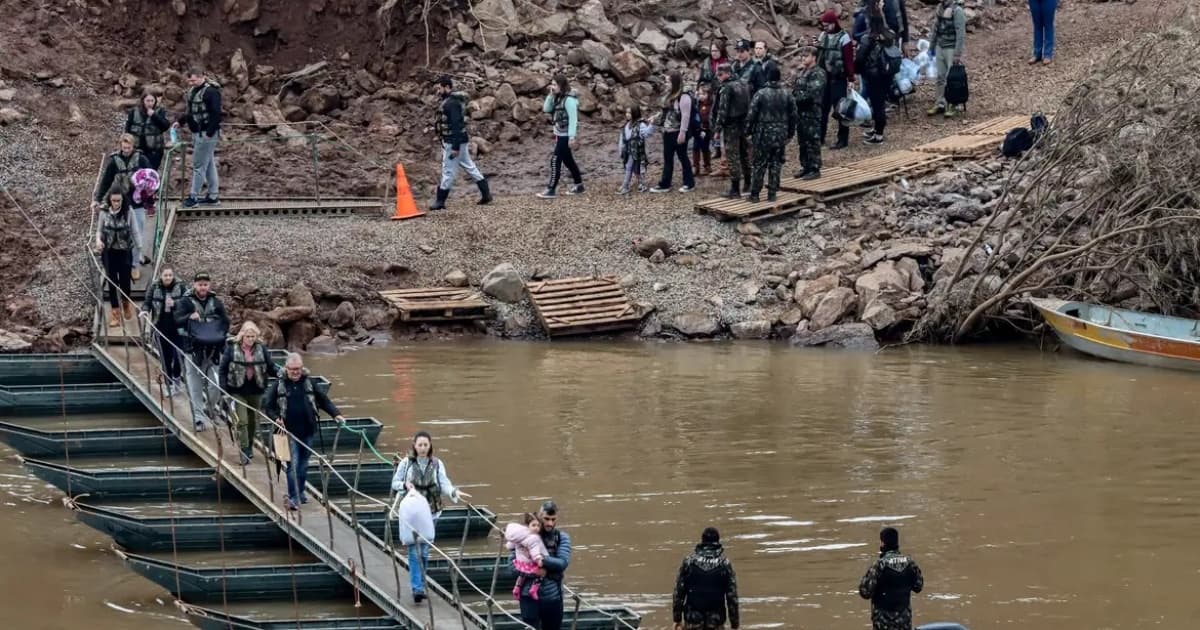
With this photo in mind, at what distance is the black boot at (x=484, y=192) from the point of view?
28.8 metres

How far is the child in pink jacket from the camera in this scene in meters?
13.7

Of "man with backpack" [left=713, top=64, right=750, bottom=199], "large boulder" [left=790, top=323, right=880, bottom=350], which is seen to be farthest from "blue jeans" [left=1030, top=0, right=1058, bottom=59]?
"large boulder" [left=790, top=323, right=880, bottom=350]

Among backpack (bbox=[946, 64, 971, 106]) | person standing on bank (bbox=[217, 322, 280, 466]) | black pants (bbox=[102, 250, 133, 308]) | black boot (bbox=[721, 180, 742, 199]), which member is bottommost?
person standing on bank (bbox=[217, 322, 280, 466])

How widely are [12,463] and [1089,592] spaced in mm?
11788

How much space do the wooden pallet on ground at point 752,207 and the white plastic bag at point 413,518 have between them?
1352 centimetres

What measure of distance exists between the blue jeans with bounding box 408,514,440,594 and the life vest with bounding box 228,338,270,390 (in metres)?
3.26

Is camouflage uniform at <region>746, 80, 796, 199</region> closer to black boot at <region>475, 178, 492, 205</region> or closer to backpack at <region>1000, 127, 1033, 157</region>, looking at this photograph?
backpack at <region>1000, 127, 1033, 157</region>

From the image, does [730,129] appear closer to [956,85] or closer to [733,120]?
[733,120]

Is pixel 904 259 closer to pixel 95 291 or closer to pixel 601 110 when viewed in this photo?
pixel 601 110

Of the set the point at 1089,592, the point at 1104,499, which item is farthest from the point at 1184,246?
the point at 1089,592

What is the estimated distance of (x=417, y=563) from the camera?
1487cm

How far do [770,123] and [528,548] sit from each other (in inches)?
558

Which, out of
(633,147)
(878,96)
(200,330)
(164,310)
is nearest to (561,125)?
(633,147)

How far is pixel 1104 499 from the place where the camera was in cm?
1858
